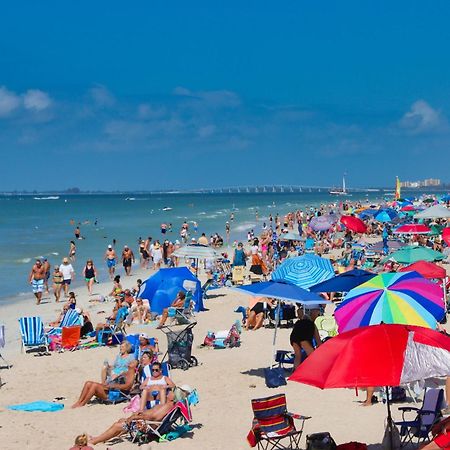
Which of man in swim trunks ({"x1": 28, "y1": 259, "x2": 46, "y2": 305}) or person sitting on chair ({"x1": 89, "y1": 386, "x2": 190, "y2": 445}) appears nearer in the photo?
person sitting on chair ({"x1": 89, "y1": 386, "x2": 190, "y2": 445})

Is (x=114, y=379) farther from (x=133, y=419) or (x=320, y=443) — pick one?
(x=320, y=443)

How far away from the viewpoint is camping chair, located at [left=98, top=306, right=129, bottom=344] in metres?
11.2

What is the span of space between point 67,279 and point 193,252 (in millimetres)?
3846

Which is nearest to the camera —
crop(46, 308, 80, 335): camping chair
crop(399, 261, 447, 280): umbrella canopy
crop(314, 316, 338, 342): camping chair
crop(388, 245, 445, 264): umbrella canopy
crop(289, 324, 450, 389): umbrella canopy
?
crop(289, 324, 450, 389): umbrella canopy

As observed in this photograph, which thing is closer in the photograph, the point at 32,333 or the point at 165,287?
the point at 32,333

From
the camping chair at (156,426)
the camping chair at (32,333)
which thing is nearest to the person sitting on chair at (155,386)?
the camping chair at (156,426)

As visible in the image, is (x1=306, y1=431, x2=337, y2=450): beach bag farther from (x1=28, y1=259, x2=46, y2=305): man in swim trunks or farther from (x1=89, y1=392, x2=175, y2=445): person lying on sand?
(x1=28, y1=259, x2=46, y2=305): man in swim trunks

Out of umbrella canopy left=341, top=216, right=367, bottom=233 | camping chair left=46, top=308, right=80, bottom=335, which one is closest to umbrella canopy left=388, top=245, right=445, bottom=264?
camping chair left=46, top=308, right=80, bottom=335

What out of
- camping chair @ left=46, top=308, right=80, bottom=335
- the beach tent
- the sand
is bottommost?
the sand

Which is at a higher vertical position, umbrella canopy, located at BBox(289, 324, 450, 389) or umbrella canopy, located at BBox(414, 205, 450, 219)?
umbrella canopy, located at BBox(414, 205, 450, 219)

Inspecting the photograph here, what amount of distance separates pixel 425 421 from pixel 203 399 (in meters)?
3.05

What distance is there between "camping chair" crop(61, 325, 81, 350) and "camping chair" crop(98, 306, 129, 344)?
0.40 metres

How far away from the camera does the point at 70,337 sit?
11062 mm

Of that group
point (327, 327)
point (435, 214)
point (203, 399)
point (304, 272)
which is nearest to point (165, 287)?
point (304, 272)
